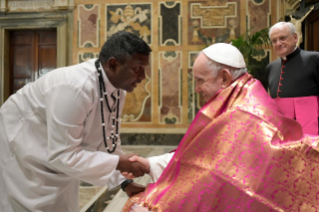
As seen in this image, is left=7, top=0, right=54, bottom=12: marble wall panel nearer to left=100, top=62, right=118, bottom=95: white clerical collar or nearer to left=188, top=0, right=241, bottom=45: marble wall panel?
left=188, top=0, right=241, bottom=45: marble wall panel

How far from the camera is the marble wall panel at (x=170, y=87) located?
699 cm

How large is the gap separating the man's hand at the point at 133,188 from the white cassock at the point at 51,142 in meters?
0.22

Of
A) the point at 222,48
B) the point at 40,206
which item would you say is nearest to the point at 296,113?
the point at 222,48

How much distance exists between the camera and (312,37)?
4875mm

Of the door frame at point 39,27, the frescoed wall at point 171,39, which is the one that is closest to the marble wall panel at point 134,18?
the frescoed wall at point 171,39

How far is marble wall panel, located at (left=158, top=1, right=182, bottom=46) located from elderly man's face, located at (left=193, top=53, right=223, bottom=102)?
563cm

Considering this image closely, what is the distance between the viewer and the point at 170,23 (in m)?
7.02

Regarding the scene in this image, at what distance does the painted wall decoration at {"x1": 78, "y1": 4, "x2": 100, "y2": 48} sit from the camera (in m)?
7.20

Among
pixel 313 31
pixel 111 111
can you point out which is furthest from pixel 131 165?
pixel 313 31

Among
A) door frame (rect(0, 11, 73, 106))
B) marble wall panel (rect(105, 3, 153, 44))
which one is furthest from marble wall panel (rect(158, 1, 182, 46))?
door frame (rect(0, 11, 73, 106))

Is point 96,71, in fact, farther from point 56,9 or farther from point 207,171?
point 56,9

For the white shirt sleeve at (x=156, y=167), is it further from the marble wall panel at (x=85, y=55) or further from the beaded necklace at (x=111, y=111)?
the marble wall panel at (x=85, y=55)

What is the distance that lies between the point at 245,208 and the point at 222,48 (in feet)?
2.56

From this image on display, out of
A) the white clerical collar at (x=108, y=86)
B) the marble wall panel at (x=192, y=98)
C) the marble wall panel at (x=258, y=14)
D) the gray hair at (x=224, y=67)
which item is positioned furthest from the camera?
the marble wall panel at (x=192, y=98)
